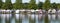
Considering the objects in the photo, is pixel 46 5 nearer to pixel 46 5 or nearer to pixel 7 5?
pixel 46 5

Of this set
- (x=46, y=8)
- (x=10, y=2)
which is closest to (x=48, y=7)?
(x=46, y=8)

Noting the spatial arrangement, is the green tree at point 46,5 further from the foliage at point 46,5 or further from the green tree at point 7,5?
the green tree at point 7,5

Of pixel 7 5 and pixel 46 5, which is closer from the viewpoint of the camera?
pixel 46 5

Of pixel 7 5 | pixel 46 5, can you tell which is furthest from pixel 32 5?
pixel 7 5

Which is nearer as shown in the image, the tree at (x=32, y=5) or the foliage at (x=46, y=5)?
the foliage at (x=46, y=5)

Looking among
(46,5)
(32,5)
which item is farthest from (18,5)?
(46,5)

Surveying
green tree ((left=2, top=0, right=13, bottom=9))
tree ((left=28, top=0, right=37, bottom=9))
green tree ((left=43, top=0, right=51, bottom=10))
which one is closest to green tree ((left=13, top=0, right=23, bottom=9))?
green tree ((left=2, top=0, right=13, bottom=9))

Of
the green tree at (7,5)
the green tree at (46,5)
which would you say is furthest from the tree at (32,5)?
the green tree at (7,5)

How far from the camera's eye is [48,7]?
2273 cm

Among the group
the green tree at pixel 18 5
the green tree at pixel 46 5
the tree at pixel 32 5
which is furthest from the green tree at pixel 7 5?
the green tree at pixel 46 5

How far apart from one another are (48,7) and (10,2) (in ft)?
15.0

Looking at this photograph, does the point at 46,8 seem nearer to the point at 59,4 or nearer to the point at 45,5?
the point at 45,5

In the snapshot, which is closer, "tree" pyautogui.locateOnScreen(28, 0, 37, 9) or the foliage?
the foliage

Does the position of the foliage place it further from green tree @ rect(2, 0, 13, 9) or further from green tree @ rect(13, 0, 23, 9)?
green tree @ rect(2, 0, 13, 9)
